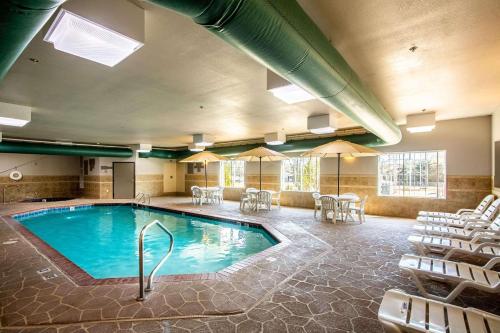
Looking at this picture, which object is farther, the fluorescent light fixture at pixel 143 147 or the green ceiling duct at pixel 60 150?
the fluorescent light fixture at pixel 143 147

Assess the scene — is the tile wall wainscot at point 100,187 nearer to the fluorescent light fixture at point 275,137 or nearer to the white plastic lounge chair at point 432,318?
the fluorescent light fixture at point 275,137

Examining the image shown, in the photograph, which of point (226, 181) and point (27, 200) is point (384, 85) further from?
point (27, 200)

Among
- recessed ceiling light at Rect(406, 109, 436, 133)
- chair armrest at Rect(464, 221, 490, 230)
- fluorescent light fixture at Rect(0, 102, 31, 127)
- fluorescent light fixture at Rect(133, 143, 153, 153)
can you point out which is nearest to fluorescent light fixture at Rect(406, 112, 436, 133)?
recessed ceiling light at Rect(406, 109, 436, 133)

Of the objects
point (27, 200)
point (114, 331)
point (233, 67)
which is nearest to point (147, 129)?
point (233, 67)

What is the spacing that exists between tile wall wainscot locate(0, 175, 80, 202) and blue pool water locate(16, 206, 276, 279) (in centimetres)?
526

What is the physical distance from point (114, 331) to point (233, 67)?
11.8 ft

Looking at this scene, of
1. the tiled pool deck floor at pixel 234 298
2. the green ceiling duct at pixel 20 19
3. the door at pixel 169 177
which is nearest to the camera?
the green ceiling duct at pixel 20 19

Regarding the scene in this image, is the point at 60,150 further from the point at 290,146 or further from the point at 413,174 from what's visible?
the point at 413,174

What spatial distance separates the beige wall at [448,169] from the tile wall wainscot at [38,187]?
1558cm

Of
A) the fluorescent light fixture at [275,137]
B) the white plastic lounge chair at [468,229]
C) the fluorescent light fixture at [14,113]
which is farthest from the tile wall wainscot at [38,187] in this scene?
the white plastic lounge chair at [468,229]

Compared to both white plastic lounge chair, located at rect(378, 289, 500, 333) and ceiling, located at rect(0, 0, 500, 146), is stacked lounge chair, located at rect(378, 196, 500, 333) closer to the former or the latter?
white plastic lounge chair, located at rect(378, 289, 500, 333)

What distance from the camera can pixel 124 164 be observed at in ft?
50.0

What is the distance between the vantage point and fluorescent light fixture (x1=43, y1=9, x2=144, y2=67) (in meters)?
2.34

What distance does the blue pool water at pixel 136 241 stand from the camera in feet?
16.6
